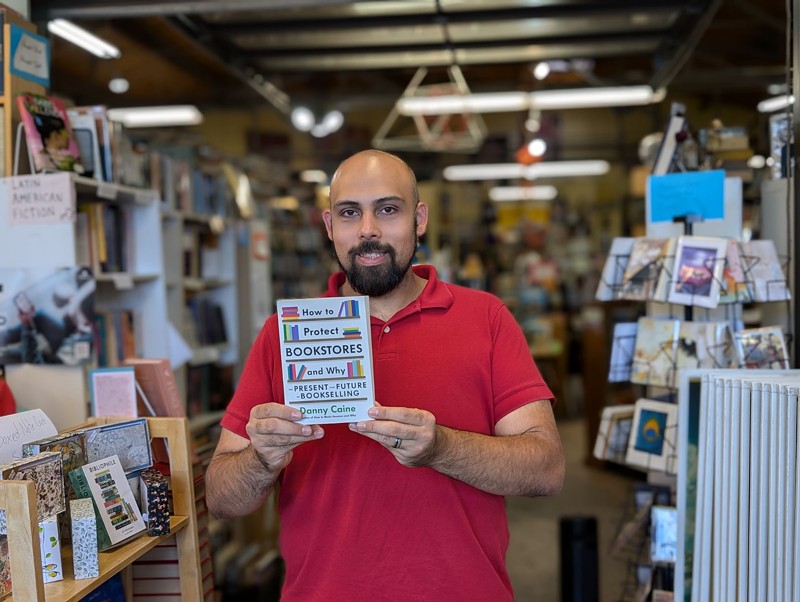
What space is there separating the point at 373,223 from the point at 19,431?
0.99 meters

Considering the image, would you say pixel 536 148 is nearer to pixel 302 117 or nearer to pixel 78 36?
pixel 302 117

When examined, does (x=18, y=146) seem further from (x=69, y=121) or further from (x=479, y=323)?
(x=479, y=323)

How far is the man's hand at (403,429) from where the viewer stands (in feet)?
5.45

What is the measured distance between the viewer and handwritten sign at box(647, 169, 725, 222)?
3104 mm

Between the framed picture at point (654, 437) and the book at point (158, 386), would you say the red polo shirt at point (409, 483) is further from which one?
the framed picture at point (654, 437)

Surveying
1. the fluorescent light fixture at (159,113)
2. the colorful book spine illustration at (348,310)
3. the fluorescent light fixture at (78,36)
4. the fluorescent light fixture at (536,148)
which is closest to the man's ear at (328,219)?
the colorful book spine illustration at (348,310)

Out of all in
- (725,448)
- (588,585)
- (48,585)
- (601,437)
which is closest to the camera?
(48,585)

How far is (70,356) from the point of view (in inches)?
112

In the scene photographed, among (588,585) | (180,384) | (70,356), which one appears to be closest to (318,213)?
(180,384)

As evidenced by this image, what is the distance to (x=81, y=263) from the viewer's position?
3273 millimetres

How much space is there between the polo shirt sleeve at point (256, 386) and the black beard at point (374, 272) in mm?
260

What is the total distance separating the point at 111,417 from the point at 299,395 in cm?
98

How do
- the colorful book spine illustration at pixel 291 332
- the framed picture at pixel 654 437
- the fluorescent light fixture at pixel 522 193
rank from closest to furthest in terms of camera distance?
the colorful book spine illustration at pixel 291 332
the framed picture at pixel 654 437
the fluorescent light fixture at pixel 522 193

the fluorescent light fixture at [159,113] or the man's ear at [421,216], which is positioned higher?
the fluorescent light fixture at [159,113]
